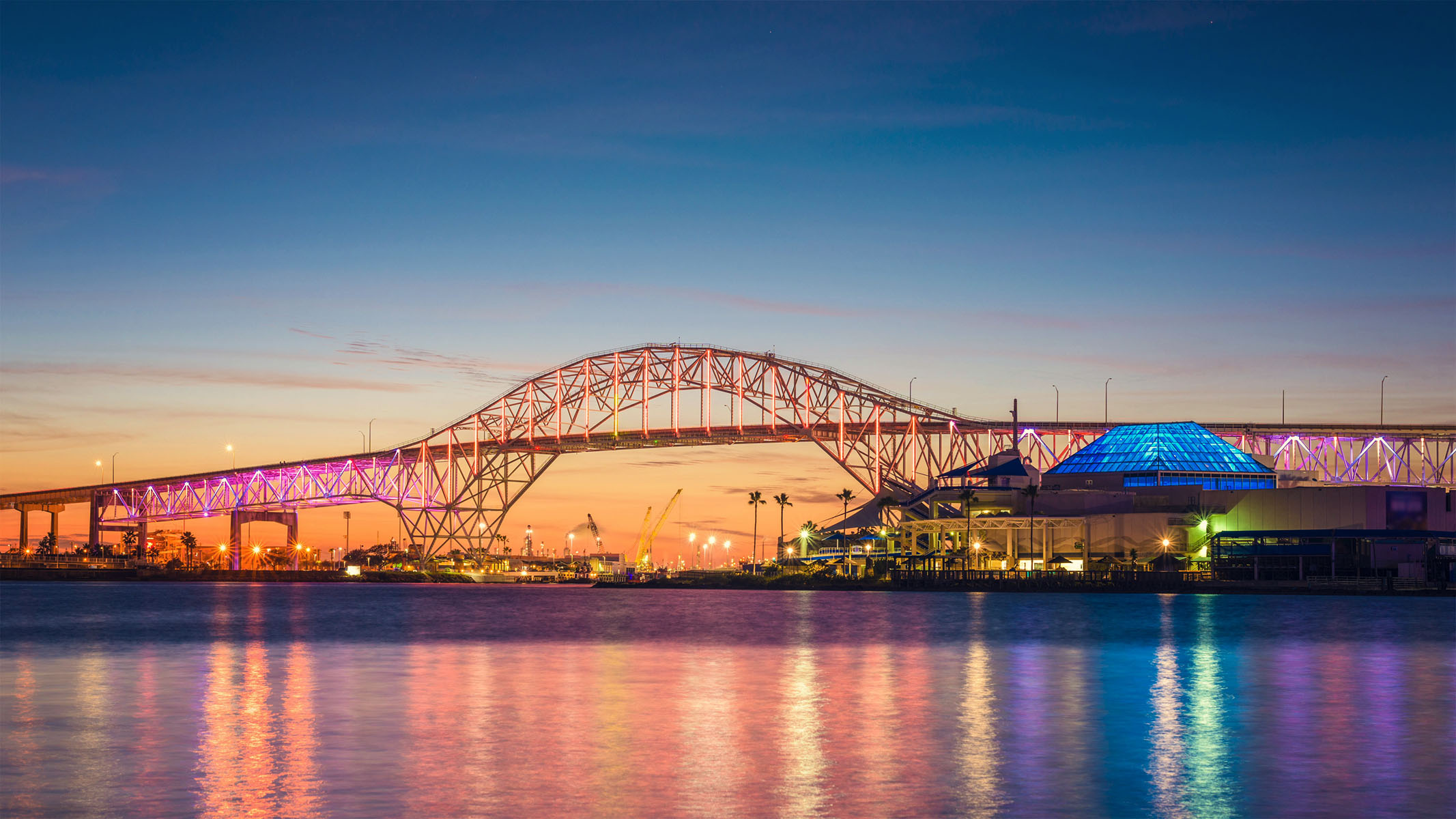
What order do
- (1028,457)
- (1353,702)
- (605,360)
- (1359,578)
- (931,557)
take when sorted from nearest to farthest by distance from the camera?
(1353,702), (1359,578), (931,557), (1028,457), (605,360)

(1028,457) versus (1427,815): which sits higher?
(1028,457)

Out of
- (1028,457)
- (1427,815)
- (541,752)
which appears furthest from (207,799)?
(1028,457)

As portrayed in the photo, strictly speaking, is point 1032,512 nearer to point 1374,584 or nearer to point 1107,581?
point 1107,581

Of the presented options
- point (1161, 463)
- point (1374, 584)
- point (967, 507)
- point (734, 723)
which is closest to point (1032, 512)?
point (967, 507)

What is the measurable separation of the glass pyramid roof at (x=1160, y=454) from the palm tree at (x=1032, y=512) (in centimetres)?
552

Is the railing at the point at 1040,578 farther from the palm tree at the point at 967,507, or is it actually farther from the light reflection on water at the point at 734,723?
the light reflection on water at the point at 734,723

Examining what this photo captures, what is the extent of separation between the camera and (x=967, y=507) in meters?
135

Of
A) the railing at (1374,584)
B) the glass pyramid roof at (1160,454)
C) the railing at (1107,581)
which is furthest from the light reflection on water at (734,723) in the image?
the glass pyramid roof at (1160,454)

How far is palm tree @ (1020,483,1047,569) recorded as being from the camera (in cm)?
12900

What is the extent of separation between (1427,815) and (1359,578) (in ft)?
335

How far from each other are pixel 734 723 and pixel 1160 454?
11199cm

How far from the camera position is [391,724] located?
92.2 feet

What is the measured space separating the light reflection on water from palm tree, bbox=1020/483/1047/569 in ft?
212

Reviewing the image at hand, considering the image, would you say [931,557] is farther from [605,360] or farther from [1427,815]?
[1427,815]
